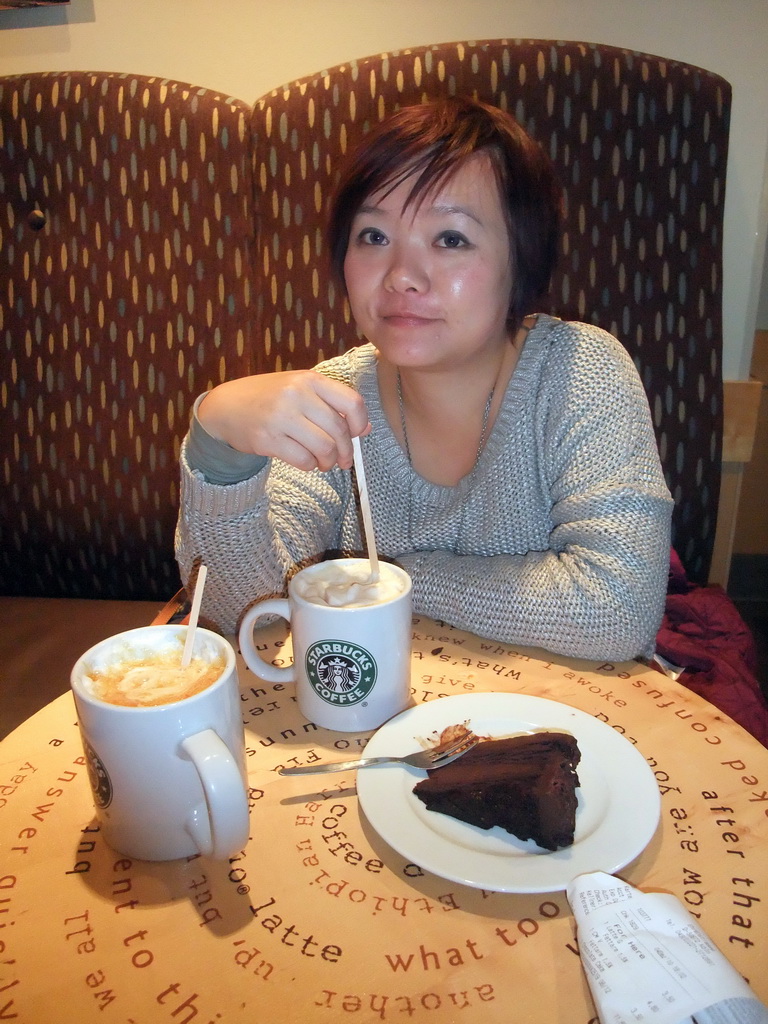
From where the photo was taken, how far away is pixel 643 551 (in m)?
0.91

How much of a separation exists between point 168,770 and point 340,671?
0.20m

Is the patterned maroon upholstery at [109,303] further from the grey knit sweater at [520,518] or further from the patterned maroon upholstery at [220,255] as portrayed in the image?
the grey knit sweater at [520,518]

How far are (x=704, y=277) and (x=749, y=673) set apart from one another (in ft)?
2.73

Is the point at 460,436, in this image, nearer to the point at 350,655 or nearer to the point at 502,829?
the point at 350,655

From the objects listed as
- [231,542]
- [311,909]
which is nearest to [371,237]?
[231,542]

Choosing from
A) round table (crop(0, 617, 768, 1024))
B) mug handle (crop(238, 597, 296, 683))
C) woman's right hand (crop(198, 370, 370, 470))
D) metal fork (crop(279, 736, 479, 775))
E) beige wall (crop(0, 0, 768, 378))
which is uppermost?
beige wall (crop(0, 0, 768, 378))

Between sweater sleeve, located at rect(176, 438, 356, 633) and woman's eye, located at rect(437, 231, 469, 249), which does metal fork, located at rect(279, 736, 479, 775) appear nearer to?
sweater sleeve, located at rect(176, 438, 356, 633)

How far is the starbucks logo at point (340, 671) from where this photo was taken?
670mm

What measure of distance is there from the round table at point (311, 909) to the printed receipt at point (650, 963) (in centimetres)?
2

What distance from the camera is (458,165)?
96cm

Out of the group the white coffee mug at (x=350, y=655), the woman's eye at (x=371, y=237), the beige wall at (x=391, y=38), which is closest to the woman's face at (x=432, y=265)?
the woman's eye at (x=371, y=237)

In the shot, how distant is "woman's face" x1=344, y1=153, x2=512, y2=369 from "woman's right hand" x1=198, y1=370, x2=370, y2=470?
0.20 meters

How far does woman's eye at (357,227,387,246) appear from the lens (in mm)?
994

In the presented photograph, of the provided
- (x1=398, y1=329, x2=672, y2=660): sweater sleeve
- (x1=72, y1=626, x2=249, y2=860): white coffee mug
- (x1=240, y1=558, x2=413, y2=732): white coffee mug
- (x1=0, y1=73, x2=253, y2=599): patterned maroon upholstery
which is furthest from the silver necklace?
(x1=72, y1=626, x2=249, y2=860): white coffee mug
